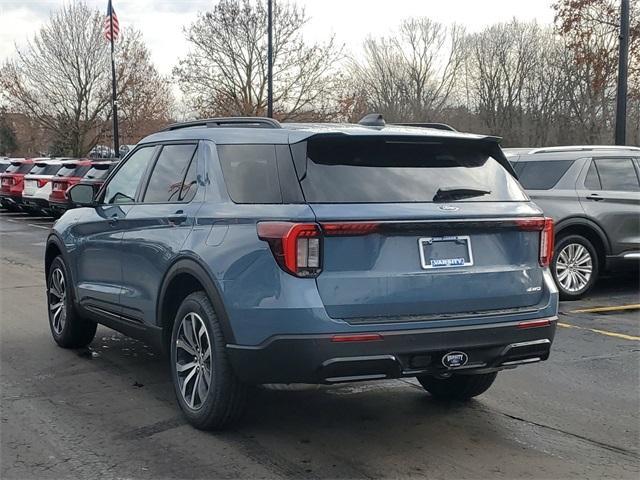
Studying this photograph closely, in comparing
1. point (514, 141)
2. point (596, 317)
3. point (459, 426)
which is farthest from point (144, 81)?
point (459, 426)

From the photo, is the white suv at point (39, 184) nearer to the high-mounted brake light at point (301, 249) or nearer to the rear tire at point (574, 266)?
the rear tire at point (574, 266)

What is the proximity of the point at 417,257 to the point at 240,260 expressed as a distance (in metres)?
0.95

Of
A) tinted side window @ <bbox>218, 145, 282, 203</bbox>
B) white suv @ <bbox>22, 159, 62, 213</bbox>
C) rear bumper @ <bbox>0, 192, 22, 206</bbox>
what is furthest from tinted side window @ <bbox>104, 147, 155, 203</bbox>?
rear bumper @ <bbox>0, 192, 22, 206</bbox>

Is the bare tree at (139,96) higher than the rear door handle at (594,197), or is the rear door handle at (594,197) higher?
the bare tree at (139,96)

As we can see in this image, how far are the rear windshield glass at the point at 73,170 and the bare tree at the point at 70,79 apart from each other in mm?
19436

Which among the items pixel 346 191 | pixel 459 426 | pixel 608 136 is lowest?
pixel 459 426

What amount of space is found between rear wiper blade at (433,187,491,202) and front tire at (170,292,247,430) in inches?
56.7

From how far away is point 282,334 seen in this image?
3982 millimetres

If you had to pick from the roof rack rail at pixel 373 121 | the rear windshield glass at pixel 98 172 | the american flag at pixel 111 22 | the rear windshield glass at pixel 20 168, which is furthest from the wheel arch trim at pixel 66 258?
the american flag at pixel 111 22

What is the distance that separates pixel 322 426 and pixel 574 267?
18.9ft

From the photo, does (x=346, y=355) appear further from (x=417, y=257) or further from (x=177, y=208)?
(x=177, y=208)

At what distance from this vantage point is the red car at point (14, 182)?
85.9 ft

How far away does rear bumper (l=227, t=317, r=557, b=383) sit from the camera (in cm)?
394

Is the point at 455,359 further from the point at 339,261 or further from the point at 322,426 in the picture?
the point at 322,426
